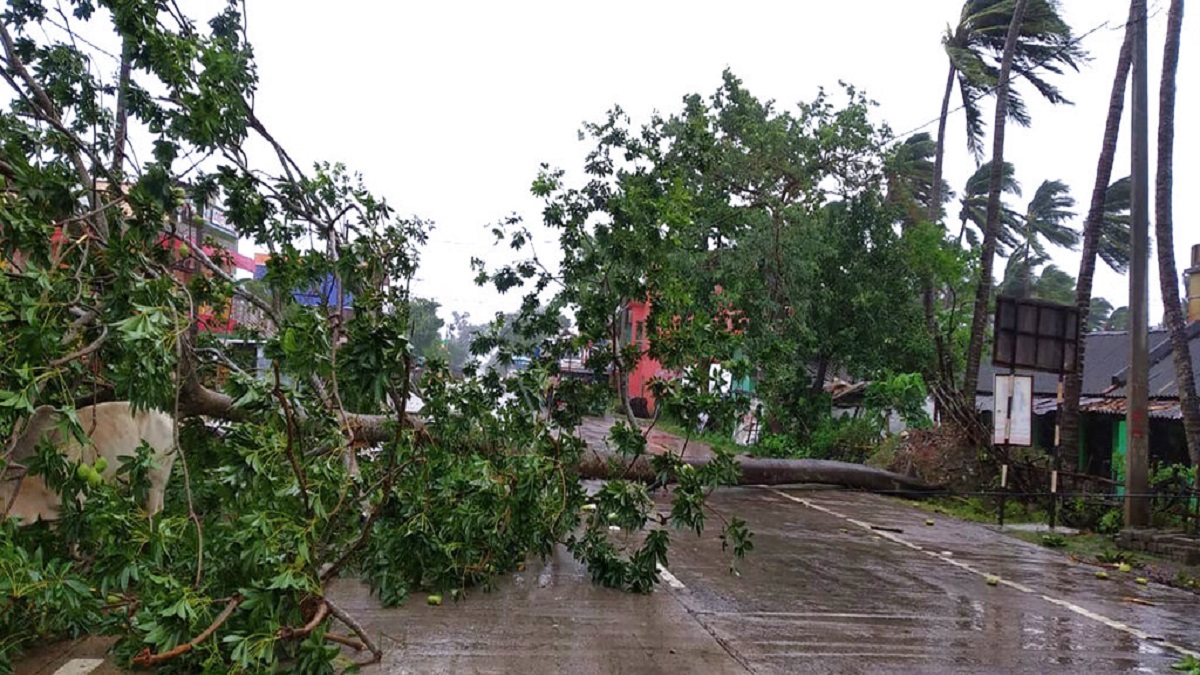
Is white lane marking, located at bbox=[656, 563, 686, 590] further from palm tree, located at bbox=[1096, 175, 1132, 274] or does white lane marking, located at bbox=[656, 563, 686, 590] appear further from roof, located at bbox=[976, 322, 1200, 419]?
palm tree, located at bbox=[1096, 175, 1132, 274]

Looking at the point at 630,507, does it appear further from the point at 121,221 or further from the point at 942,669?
the point at 121,221

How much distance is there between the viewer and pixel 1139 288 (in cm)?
1121

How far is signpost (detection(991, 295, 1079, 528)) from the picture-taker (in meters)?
12.8

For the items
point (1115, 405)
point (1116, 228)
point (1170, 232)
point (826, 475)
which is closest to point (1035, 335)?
point (1170, 232)

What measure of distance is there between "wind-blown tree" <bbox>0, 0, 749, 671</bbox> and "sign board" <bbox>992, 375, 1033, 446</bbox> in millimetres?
7829

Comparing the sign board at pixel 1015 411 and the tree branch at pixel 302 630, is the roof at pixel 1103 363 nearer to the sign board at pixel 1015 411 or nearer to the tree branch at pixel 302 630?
the sign board at pixel 1015 411

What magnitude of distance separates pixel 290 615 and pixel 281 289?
1.88 meters

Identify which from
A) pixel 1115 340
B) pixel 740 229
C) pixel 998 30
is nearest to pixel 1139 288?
pixel 740 229

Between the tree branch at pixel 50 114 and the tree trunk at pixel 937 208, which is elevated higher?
the tree trunk at pixel 937 208

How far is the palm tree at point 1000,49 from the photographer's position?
59.4 ft

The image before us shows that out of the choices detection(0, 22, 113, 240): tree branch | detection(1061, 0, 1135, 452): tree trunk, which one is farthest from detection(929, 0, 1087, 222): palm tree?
detection(0, 22, 113, 240): tree branch

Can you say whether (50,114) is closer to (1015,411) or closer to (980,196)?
(1015,411)

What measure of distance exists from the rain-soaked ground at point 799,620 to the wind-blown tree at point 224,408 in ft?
1.19

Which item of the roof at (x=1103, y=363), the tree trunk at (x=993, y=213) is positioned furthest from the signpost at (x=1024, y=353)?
the roof at (x=1103, y=363)
